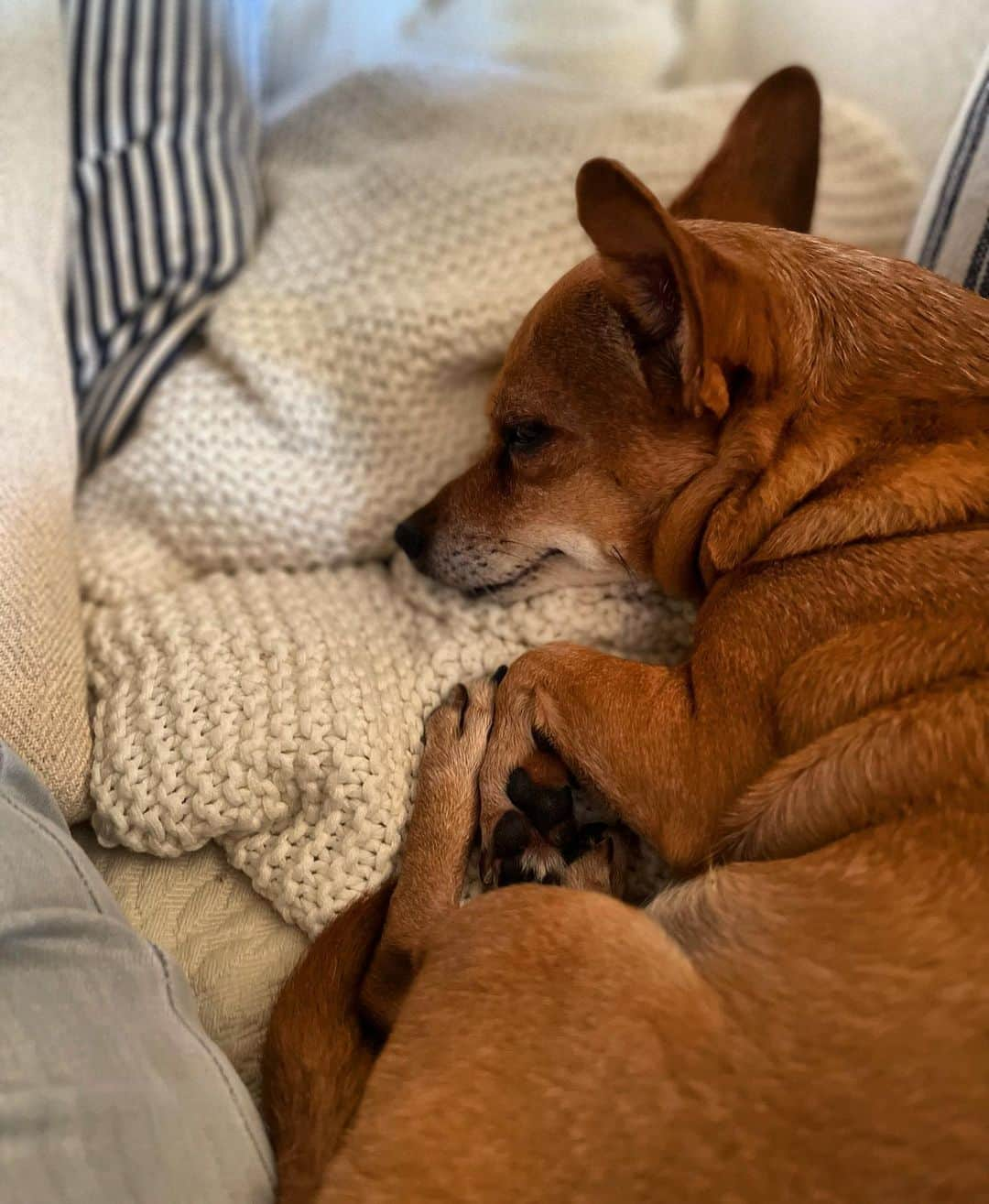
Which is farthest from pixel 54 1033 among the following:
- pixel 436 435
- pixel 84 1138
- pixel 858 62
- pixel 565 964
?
pixel 858 62

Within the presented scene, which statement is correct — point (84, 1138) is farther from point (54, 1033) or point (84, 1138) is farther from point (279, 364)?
point (279, 364)

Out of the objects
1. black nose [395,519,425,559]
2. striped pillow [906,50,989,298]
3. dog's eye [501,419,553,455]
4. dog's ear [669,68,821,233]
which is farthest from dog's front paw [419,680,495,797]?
striped pillow [906,50,989,298]

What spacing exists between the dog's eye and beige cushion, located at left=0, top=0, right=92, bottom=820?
69cm

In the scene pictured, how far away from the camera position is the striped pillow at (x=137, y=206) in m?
1.87

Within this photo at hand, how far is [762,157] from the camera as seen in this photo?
1.58m

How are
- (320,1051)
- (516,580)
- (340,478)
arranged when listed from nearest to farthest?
(320,1051), (516,580), (340,478)

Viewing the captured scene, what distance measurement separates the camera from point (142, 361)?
1.87 meters

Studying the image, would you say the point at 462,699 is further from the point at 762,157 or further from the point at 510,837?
the point at 762,157

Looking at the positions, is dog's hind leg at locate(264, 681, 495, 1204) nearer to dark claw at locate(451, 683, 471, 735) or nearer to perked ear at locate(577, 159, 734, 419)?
dark claw at locate(451, 683, 471, 735)

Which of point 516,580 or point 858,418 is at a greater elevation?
point 858,418

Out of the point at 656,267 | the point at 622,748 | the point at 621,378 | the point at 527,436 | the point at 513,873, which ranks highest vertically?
the point at 656,267

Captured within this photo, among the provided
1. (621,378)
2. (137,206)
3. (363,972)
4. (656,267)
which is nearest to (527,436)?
(621,378)

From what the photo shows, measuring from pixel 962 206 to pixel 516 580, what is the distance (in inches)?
36.6

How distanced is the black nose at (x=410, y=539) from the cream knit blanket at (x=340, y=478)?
5 centimetres
